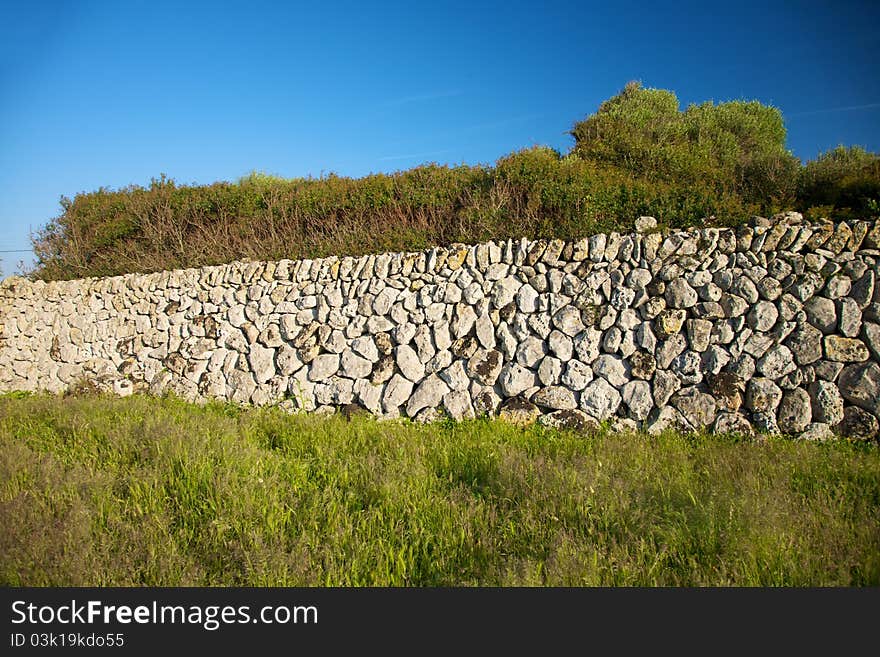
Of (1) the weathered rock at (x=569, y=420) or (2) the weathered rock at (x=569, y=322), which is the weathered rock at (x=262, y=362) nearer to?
(1) the weathered rock at (x=569, y=420)

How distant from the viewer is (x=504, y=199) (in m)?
8.93

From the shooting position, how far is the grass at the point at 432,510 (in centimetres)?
356

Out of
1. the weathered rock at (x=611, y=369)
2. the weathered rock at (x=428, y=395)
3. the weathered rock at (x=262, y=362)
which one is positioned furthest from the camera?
the weathered rock at (x=262, y=362)

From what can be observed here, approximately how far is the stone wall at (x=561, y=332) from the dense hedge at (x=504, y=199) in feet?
1.67

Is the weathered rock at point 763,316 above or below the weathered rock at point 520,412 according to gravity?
above

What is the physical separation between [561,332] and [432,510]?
12.9 feet

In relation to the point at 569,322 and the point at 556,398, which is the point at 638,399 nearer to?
the point at 556,398

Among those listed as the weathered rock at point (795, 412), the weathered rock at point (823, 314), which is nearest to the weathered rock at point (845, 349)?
the weathered rock at point (823, 314)

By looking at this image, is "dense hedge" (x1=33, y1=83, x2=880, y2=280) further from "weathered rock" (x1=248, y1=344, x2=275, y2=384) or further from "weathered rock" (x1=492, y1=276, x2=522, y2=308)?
"weathered rock" (x1=248, y1=344, x2=275, y2=384)

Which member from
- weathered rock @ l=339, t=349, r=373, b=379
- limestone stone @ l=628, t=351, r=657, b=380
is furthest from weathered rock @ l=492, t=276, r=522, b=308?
weathered rock @ l=339, t=349, r=373, b=379

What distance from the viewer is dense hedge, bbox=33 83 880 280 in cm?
795

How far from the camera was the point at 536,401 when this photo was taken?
741cm

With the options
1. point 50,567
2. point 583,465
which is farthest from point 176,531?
point 583,465

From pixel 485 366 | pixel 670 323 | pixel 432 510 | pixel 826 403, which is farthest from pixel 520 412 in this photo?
pixel 826 403
